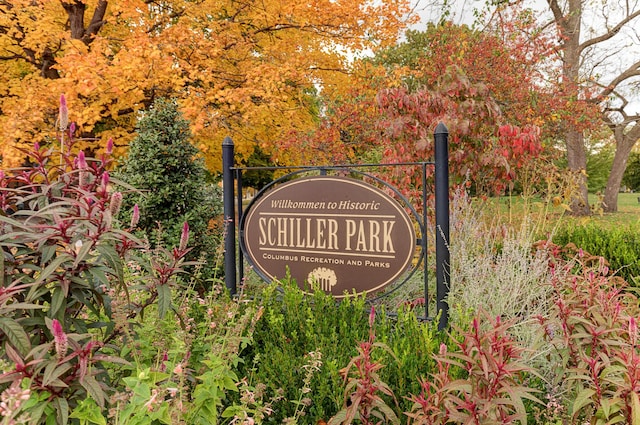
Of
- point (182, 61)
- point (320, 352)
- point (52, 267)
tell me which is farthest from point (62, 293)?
point (182, 61)

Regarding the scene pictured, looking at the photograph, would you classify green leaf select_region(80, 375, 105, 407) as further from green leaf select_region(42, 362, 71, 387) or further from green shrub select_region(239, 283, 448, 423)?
green shrub select_region(239, 283, 448, 423)

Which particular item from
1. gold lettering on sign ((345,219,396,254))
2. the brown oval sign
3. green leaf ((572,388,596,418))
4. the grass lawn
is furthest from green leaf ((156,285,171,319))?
the grass lawn

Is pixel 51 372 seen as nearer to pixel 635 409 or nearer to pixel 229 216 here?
pixel 635 409

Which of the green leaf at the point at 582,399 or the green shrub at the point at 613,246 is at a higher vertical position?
the green shrub at the point at 613,246

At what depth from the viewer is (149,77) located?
7.09 m

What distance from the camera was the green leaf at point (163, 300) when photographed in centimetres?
165

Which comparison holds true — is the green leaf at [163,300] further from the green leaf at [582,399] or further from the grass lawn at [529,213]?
the grass lawn at [529,213]

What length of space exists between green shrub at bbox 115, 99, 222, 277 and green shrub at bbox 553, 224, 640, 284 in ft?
12.7

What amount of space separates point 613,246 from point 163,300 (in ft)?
16.4

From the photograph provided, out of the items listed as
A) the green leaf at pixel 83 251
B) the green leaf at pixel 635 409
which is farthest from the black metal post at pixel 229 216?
the green leaf at pixel 635 409

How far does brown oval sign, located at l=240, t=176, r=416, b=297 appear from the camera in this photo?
10.1 feet

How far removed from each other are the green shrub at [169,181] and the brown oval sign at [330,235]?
4.67 ft

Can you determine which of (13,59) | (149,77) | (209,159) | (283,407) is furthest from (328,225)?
(13,59)

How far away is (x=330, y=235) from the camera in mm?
3299
